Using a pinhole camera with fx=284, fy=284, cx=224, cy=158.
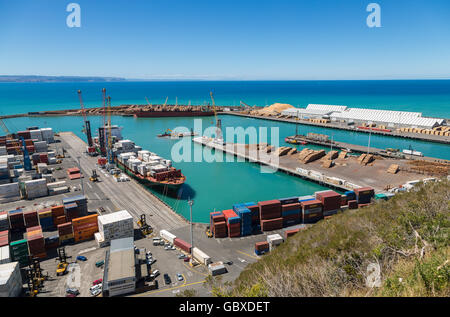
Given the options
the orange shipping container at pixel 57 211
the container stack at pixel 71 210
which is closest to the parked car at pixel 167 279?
the container stack at pixel 71 210

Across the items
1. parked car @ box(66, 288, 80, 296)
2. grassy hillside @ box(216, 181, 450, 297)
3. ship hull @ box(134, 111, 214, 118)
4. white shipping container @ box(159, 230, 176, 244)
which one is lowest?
parked car @ box(66, 288, 80, 296)

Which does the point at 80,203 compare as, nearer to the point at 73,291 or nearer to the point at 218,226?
the point at 73,291

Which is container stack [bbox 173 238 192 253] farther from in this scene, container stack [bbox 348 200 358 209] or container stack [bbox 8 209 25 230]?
container stack [bbox 348 200 358 209]

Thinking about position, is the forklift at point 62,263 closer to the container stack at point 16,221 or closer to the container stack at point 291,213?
Answer: the container stack at point 16,221

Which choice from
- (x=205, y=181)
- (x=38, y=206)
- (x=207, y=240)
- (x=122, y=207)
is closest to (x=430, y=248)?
(x=207, y=240)

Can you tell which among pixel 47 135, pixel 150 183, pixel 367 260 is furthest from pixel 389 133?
pixel 47 135

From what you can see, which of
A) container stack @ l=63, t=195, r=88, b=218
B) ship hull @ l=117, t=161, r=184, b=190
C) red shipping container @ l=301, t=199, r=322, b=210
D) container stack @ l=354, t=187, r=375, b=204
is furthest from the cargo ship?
container stack @ l=354, t=187, r=375, b=204
